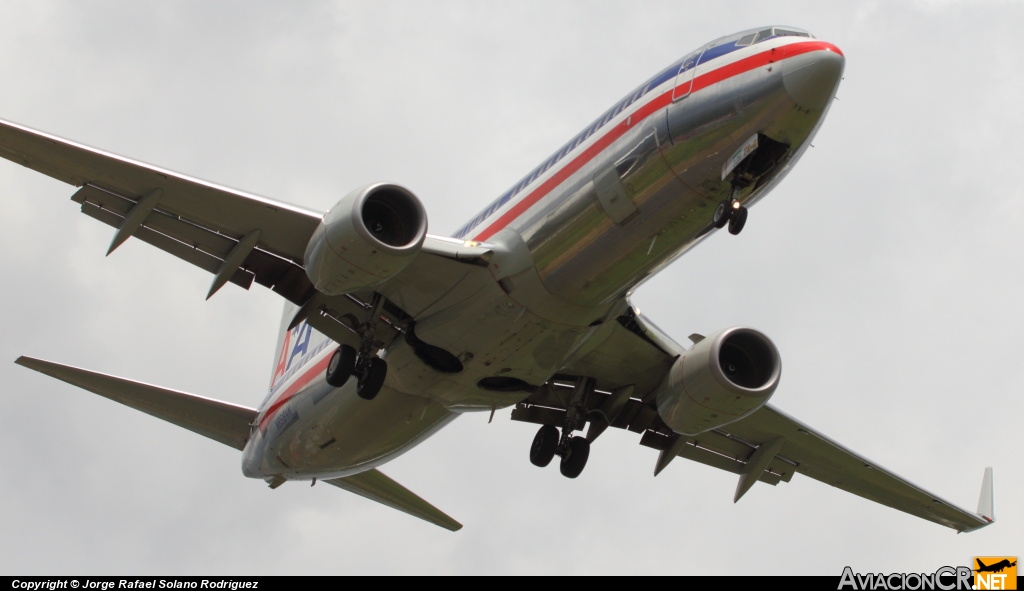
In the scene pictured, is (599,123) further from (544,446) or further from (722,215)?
(544,446)

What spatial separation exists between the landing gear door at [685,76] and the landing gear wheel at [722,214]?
1.85 metres

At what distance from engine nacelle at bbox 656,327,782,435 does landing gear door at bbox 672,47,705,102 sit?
559 cm

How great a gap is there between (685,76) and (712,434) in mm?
10396

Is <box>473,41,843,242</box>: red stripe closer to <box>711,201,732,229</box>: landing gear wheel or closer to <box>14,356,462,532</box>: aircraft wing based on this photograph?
<box>711,201,732,229</box>: landing gear wheel

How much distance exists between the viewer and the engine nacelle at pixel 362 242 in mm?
18406

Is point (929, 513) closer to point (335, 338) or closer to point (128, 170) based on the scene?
point (335, 338)

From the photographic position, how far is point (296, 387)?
24938mm

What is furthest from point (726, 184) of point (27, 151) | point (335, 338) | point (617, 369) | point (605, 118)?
point (27, 151)

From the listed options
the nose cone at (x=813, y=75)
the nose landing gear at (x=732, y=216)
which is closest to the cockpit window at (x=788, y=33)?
the nose cone at (x=813, y=75)

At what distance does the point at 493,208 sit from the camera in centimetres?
2150

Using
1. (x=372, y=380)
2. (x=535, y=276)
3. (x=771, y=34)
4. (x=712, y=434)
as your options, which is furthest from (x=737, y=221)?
(x=712, y=434)

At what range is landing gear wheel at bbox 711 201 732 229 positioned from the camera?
18.0 m

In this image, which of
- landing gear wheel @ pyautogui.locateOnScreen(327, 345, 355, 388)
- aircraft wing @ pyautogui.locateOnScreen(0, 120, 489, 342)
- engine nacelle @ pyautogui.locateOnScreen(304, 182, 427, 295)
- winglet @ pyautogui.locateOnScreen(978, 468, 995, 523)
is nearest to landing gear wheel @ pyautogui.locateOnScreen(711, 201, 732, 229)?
aircraft wing @ pyautogui.locateOnScreen(0, 120, 489, 342)

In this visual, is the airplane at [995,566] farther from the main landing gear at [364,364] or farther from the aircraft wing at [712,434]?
the main landing gear at [364,364]
